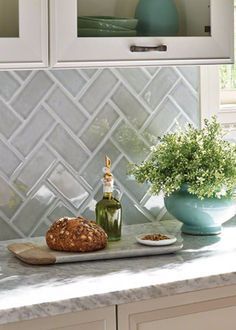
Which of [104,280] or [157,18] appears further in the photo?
[157,18]

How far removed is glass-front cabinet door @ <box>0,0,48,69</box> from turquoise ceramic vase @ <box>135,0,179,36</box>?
34cm

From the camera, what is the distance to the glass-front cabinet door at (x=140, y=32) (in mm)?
2545

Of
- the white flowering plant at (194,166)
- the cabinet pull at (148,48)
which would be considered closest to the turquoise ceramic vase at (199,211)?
the white flowering plant at (194,166)

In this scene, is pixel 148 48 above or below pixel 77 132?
above

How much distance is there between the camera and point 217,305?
2.42 meters

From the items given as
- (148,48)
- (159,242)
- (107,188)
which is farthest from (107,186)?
(148,48)

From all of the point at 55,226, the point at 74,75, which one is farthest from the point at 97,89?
the point at 55,226

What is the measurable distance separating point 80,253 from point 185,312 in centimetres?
39

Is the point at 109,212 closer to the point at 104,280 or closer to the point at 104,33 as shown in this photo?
the point at 104,280

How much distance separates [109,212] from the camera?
9.18 feet

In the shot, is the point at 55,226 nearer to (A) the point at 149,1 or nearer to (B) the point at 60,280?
(B) the point at 60,280

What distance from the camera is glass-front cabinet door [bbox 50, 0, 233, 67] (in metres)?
2.54

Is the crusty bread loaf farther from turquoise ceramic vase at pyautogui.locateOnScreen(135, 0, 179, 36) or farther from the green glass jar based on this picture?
turquoise ceramic vase at pyautogui.locateOnScreen(135, 0, 179, 36)

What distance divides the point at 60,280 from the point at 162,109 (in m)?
1.01
